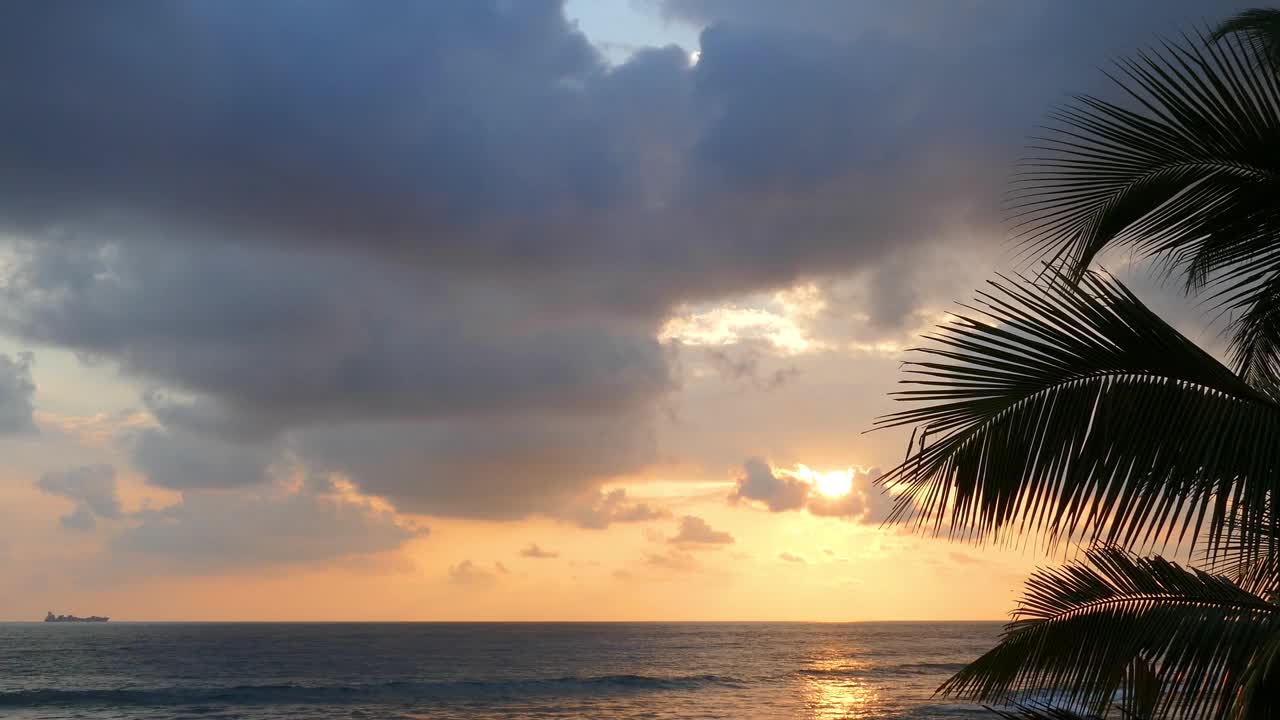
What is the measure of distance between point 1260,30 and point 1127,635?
3265 millimetres

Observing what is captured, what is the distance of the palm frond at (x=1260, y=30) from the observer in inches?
210

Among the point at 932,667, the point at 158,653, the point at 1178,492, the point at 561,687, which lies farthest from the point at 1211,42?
the point at 158,653

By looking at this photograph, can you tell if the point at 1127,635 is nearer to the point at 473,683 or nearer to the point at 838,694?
the point at 838,694

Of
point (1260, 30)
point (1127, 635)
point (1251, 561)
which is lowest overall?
point (1127, 635)

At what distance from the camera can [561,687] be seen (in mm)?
58406

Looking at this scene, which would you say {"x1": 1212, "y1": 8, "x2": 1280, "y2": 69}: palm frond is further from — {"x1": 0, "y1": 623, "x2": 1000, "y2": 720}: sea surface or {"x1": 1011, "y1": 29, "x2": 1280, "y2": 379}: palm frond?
{"x1": 0, "y1": 623, "x2": 1000, "y2": 720}: sea surface

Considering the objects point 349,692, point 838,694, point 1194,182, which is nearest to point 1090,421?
point 1194,182

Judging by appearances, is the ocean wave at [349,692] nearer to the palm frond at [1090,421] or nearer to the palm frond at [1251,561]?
the palm frond at [1251,561]

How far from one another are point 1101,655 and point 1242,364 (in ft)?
6.70

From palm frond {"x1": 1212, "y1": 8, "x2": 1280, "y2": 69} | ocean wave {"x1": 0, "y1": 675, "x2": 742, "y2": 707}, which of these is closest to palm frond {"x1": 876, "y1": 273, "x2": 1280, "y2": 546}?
palm frond {"x1": 1212, "y1": 8, "x2": 1280, "y2": 69}

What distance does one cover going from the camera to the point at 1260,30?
18.6 ft

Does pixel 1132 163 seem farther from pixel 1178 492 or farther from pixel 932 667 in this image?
pixel 932 667

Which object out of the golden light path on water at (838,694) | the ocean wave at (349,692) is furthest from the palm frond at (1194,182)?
the ocean wave at (349,692)

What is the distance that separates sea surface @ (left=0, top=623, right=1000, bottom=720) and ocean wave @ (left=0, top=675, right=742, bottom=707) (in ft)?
0.33
